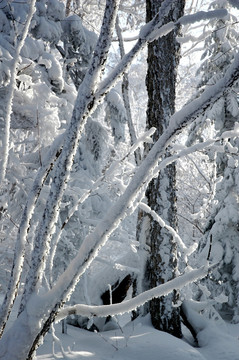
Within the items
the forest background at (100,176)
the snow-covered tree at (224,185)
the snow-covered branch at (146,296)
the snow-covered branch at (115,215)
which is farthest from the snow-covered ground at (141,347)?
the snow-covered tree at (224,185)

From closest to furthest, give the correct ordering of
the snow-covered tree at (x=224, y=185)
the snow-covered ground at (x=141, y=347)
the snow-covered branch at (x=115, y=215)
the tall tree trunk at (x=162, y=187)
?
the snow-covered branch at (x=115, y=215), the snow-covered ground at (x=141, y=347), the tall tree trunk at (x=162, y=187), the snow-covered tree at (x=224, y=185)

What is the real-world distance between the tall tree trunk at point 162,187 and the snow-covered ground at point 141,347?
0.38m

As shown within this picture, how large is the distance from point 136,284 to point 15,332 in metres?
4.03

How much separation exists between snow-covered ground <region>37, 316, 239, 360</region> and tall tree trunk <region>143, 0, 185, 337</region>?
376mm

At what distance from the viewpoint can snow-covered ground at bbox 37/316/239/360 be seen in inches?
150

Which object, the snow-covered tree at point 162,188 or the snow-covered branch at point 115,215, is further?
the snow-covered tree at point 162,188

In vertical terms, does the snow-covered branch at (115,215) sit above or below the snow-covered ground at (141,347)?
above

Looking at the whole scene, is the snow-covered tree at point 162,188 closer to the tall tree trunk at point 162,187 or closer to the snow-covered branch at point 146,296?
the tall tree trunk at point 162,187

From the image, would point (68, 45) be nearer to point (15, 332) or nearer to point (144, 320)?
point (144, 320)

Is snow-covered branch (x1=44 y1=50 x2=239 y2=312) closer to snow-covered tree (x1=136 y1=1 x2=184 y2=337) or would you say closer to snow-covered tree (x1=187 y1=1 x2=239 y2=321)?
snow-covered tree (x1=136 y1=1 x2=184 y2=337)

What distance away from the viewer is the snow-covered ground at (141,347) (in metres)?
3.82

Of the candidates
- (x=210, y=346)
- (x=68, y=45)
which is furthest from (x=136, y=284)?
(x=68, y=45)

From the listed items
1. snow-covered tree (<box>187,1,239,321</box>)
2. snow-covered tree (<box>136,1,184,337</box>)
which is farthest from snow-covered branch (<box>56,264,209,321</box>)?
snow-covered tree (<box>187,1,239,321</box>)

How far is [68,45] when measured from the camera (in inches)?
293
